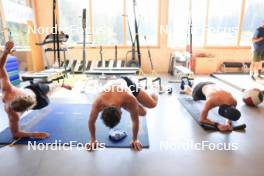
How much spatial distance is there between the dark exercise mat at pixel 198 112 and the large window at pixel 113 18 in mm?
3696

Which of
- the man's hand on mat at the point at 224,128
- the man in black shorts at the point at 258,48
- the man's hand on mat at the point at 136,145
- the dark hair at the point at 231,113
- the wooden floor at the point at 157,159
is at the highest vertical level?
the man in black shorts at the point at 258,48

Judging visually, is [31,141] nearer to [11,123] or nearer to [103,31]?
[11,123]

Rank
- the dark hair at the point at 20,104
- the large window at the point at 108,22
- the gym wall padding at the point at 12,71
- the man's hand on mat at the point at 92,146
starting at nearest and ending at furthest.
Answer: the dark hair at the point at 20,104 < the man's hand on mat at the point at 92,146 < the gym wall padding at the point at 12,71 < the large window at the point at 108,22

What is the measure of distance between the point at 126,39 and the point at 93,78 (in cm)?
207

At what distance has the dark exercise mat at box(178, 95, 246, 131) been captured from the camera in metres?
2.93


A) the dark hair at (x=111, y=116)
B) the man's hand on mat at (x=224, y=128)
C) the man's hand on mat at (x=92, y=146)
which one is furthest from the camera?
the man's hand on mat at (x=224, y=128)

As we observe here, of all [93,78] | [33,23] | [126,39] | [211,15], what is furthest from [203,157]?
[33,23]

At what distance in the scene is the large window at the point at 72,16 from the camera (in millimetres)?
7238

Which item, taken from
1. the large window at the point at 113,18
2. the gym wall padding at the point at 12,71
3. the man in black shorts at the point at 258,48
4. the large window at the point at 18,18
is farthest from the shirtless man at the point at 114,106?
the large window at the point at 113,18

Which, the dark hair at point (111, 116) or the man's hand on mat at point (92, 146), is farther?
the man's hand on mat at point (92, 146)

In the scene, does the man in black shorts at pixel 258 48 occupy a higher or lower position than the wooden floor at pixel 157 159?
higher

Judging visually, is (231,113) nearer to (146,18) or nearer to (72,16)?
(146,18)

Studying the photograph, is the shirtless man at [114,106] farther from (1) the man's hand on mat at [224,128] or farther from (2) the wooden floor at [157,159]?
(1) the man's hand on mat at [224,128]

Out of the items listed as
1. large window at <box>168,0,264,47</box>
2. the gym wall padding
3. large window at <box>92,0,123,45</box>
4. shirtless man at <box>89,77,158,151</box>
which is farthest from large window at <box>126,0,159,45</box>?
shirtless man at <box>89,77,158,151</box>
